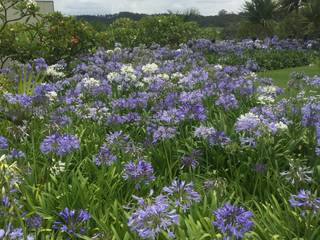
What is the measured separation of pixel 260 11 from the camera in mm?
26219

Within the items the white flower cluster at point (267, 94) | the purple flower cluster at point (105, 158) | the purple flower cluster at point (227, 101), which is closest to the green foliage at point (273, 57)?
the white flower cluster at point (267, 94)

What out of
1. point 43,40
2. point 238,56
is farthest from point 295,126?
point 238,56

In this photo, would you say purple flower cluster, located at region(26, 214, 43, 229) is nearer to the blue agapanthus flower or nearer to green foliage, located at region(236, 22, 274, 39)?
the blue agapanthus flower

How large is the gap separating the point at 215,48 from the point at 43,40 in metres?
6.10

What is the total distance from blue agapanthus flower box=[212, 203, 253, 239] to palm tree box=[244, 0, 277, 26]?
82.1 feet

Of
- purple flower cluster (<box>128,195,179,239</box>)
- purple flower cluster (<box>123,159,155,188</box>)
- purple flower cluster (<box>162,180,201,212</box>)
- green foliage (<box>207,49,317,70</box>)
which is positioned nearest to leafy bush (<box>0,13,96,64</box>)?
green foliage (<box>207,49,317,70</box>)

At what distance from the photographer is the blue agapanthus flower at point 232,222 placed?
2.23 metres

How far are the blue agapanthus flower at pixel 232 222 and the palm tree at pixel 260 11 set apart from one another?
985 inches

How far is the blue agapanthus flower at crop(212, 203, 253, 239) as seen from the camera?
2227mm

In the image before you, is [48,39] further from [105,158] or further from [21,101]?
[105,158]

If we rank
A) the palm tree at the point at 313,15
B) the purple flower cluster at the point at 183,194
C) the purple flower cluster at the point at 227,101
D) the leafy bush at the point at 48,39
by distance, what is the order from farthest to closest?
the palm tree at the point at 313,15 → the leafy bush at the point at 48,39 → the purple flower cluster at the point at 227,101 → the purple flower cluster at the point at 183,194

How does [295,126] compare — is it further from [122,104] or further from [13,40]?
[13,40]

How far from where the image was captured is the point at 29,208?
3.38 meters

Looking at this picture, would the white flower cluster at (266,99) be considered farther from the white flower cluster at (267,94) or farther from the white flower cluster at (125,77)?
the white flower cluster at (125,77)
